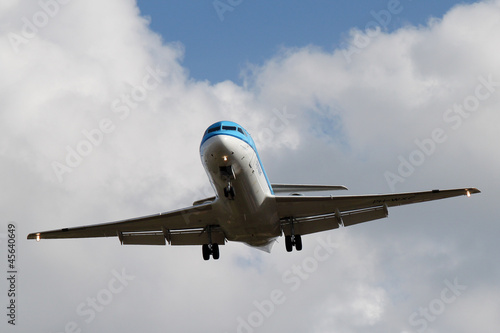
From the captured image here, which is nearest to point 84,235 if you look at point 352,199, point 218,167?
point 218,167

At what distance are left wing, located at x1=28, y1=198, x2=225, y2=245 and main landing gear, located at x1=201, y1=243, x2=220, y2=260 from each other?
1.00ft

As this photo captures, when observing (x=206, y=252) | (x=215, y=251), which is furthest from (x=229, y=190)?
(x=206, y=252)

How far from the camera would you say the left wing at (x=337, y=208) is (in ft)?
97.3

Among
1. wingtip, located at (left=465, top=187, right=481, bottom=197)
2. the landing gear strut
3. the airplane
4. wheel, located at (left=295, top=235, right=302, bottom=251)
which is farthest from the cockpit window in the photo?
wingtip, located at (left=465, top=187, right=481, bottom=197)

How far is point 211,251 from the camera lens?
3309 centimetres

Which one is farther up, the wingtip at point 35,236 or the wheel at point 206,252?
the wingtip at point 35,236

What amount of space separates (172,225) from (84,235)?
4.47 metres

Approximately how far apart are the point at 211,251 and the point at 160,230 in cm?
279

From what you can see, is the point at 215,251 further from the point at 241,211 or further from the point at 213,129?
the point at 213,129

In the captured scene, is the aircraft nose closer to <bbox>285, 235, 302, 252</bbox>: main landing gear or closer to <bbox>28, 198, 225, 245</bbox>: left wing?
<bbox>28, 198, 225, 245</bbox>: left wing

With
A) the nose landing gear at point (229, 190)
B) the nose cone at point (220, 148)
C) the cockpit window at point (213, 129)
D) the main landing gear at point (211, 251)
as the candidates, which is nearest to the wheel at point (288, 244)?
the main landing gear at point (211, 251)

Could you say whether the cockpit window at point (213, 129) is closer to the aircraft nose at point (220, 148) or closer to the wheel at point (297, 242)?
the aircraft nose at point (220, 148)

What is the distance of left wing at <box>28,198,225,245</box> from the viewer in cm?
3131

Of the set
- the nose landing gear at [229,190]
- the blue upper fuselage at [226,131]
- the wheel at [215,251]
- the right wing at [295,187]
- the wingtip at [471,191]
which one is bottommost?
the wingtip at [471,191]
